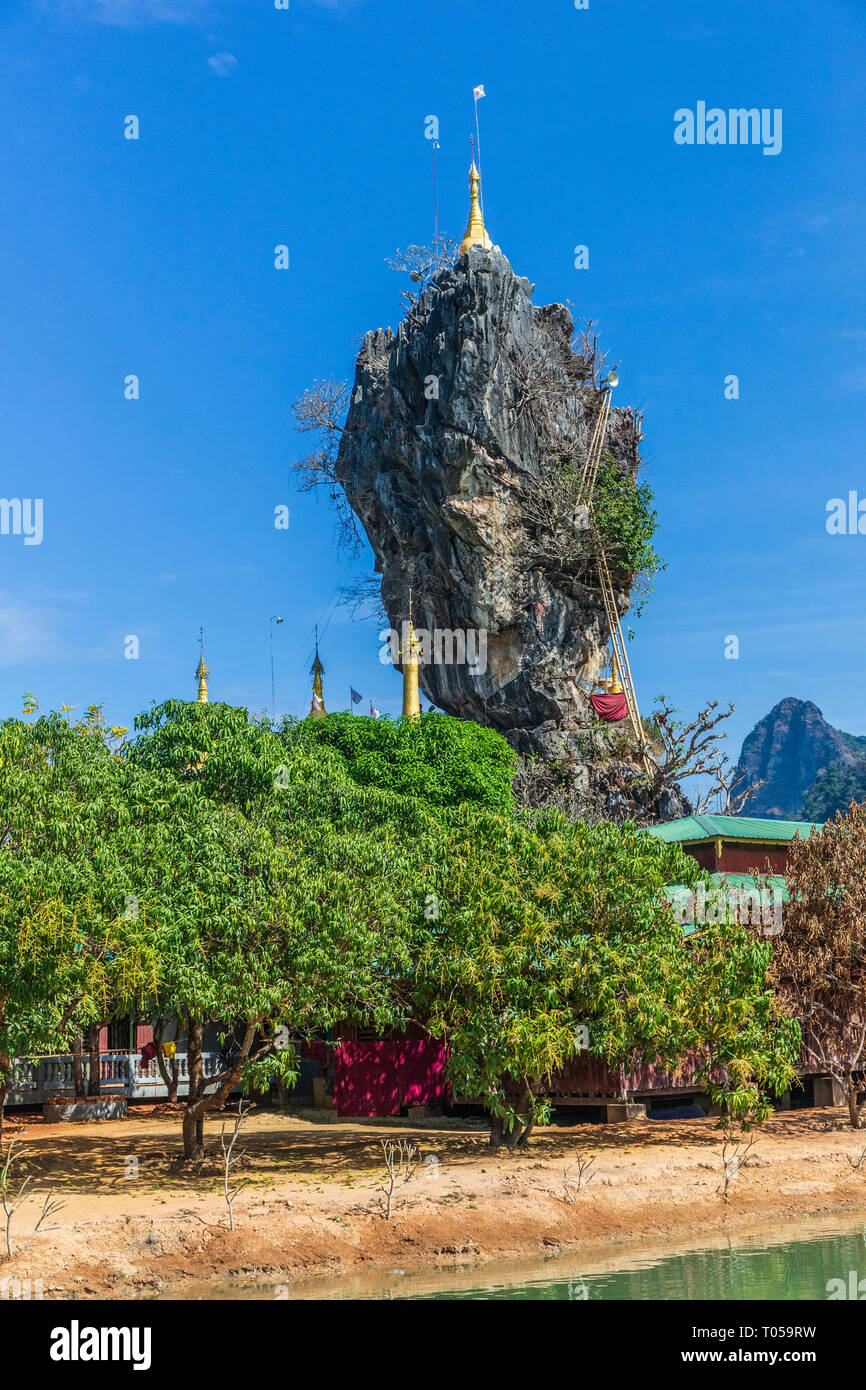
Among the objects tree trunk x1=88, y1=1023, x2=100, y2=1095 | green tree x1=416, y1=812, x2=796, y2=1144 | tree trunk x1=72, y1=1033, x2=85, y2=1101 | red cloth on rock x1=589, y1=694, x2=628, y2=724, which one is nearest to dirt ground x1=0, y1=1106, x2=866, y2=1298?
green tree x1=416, y1=812, x2=796, y2=1144

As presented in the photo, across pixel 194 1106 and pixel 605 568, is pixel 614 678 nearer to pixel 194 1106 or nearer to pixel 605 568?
pixel 605 568

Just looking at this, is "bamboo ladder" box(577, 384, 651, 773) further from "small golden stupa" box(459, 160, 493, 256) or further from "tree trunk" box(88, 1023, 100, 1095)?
"tree trunk" box(88, 1023, 100, 1095)

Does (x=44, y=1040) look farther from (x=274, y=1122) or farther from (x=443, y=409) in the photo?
(x=443, y=409)

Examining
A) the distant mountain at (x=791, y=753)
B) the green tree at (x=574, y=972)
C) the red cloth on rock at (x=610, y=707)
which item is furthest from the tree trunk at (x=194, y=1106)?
the distant mountain at (x=791, y=753)

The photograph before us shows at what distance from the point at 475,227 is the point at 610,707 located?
92.7ft

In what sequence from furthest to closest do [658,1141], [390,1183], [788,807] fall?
[788,807] → [658,1141] → [390,1183]

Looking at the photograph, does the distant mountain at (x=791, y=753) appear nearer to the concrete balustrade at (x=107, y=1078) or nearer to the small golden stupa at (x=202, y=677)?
the small golden stupa at (x=202, y=677)

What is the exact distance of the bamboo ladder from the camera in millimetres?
65875

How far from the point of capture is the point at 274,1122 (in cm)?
2916

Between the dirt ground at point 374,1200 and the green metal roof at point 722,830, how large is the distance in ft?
36.0

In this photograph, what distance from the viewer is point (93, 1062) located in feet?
Result: 107
